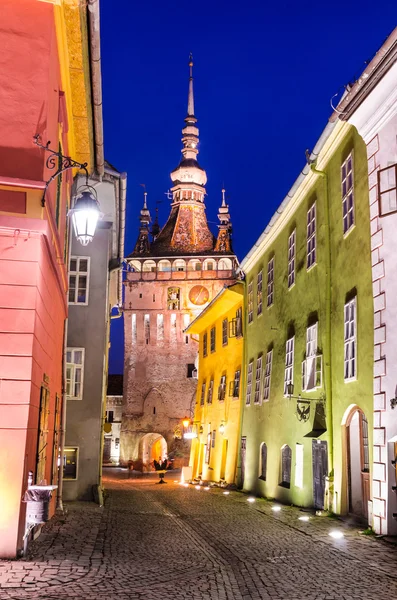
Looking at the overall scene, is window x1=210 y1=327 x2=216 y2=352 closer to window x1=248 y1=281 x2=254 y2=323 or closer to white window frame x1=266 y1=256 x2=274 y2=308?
window x1=248 y1=281 x2=254 y2=323

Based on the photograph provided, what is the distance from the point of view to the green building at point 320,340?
534 inches

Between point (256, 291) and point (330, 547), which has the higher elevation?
point (256, 291)

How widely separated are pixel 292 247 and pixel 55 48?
35.1 feet

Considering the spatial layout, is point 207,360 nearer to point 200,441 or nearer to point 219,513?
point 200,441

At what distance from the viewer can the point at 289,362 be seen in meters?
18.9

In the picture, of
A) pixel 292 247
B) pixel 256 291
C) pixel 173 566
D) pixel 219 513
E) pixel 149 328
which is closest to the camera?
pixel 173 566

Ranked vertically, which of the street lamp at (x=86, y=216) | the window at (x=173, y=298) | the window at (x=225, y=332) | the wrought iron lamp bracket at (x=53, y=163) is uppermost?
the window at (x=173, y=298)

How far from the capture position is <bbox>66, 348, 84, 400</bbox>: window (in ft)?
67.1

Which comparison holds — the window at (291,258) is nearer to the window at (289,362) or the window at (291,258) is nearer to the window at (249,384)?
the window at (289,362)

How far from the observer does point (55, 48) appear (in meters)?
10.1

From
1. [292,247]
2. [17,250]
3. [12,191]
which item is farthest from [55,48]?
[292,247]

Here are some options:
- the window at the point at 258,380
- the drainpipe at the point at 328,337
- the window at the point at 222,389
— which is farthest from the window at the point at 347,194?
the window at the point at 222,389

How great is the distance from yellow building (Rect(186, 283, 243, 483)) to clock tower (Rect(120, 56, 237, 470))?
24581 millimetres

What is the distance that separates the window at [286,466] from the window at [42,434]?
906cm
